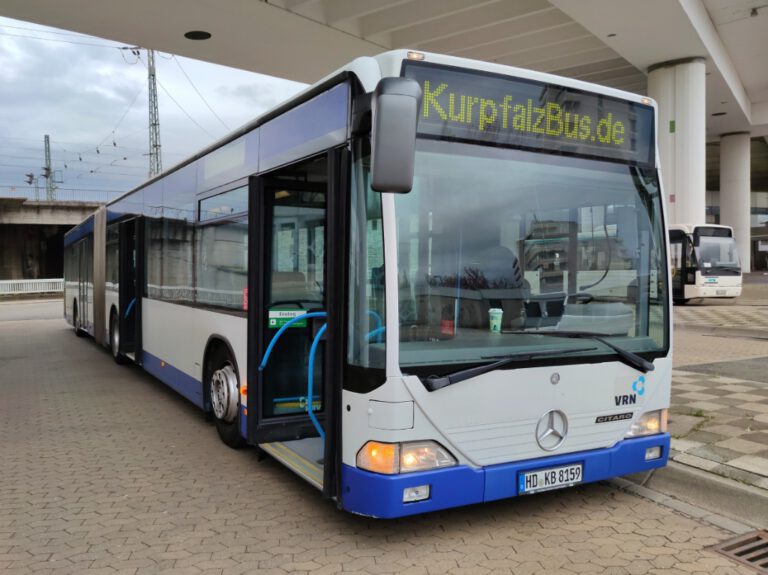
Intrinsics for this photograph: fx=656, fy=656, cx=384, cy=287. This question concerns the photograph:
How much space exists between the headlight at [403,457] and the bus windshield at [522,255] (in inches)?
18.5

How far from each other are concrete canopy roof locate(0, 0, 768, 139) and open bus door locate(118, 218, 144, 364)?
5.91 m

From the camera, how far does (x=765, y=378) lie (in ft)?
28.8

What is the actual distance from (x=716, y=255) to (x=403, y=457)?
22688mm

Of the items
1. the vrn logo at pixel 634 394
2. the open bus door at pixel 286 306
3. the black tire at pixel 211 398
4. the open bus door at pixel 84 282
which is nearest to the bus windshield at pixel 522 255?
the vrn logo at pixel 634 394

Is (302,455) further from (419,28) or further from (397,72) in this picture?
(419,28)

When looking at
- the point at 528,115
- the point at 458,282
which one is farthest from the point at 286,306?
the point at 528,115

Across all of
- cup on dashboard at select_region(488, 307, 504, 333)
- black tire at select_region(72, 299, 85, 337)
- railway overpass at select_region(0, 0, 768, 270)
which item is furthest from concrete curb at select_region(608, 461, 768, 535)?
black tire at select_region(72, 299, 85, 337)

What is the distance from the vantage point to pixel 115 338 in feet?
37.5

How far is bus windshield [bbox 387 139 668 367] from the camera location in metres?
3.77

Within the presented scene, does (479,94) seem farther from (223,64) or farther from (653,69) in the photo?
(653,69)

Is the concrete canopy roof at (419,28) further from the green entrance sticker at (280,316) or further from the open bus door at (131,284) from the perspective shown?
the green entrance sticker at (280,316)

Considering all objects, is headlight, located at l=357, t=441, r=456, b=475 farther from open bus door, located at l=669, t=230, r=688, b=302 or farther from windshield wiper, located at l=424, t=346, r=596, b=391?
open bus door, located at l=669, t=230, r=688, b=302

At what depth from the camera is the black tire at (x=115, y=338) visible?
11192 mm

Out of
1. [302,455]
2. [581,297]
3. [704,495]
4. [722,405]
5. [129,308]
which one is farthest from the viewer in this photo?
[129,308]
